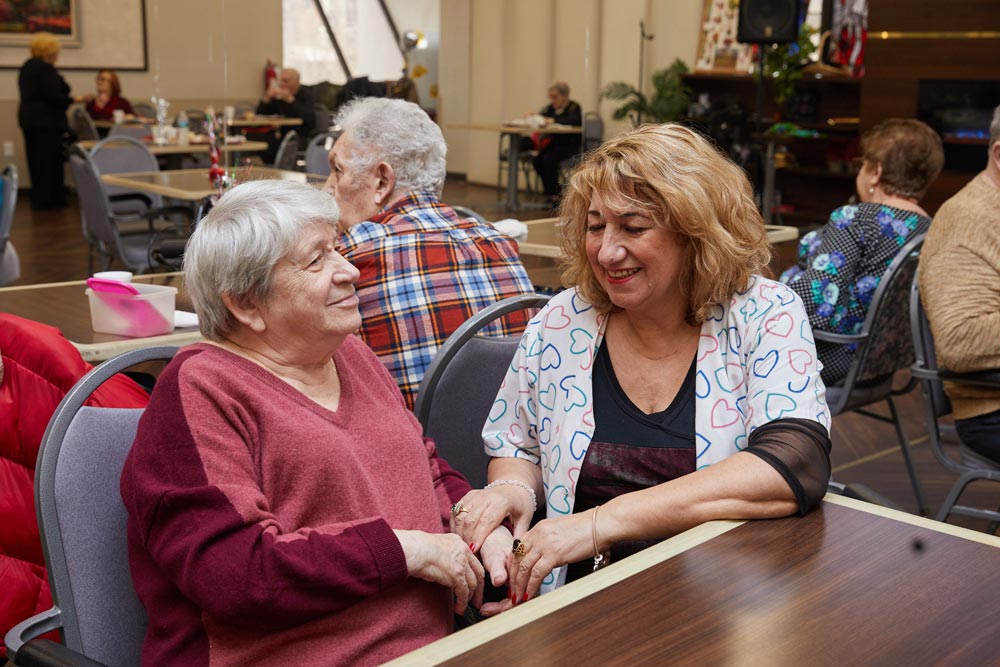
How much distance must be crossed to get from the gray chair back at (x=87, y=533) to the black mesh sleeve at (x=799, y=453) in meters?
0.91

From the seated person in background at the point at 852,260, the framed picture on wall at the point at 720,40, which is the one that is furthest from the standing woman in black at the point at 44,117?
the seated person in background at the point at 852,260

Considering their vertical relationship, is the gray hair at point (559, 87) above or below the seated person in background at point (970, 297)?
above

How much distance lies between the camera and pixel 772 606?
1.21m

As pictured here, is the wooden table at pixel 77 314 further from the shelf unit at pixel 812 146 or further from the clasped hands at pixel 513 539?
the shelf unit at pixel 812 146

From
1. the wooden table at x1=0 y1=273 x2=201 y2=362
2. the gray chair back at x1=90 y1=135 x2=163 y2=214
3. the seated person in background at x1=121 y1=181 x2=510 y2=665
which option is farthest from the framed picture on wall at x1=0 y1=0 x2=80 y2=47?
the seated person in background at x1=121 y1=181 x2=510 y2=665

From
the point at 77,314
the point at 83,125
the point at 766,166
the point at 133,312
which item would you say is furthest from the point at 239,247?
the point at 766,166

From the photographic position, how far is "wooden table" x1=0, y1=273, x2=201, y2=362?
95.0 inches

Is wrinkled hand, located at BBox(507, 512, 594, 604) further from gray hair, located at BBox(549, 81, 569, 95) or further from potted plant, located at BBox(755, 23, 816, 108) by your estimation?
potted plant, located at BBox(755, 23, 816, 108)

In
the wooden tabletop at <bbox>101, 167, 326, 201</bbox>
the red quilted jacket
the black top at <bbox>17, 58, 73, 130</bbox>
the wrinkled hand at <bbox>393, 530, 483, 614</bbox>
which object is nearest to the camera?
the wrinkled hand at <bbox>393, 530, 483, 614</bbox>

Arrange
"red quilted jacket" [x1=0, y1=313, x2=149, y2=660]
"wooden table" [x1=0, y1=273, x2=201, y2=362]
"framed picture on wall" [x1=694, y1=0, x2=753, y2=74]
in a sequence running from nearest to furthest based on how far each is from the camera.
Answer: "red quilted jacket" [x1=0, y1=313, x2=149, y2=660]
"wooden table" [x1=0, y1=273, x2=201, y2=362]
"framed picture on wall" [x1=694, y1=0, x2=753, y2=74]

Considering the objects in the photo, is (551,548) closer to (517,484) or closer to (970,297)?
(517,484)

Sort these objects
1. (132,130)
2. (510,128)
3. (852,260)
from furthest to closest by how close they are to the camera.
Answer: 1. (132,130)
2. (510,128)
3. (852,260)

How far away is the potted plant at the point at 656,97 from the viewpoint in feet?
21.2

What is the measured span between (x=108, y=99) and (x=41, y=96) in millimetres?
884
